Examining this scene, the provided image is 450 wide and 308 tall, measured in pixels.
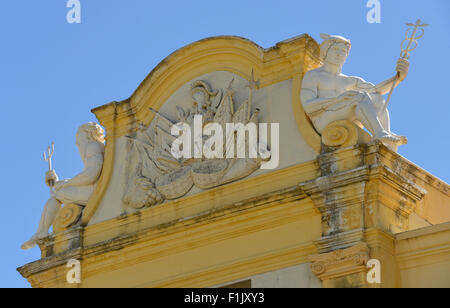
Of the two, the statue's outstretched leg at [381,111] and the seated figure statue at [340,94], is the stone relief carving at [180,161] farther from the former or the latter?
the statue's outstretched leg at [381,111]

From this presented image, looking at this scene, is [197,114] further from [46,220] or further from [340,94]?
[46,220]

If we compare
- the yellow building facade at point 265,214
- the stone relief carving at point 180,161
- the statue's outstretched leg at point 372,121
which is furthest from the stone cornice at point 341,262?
the stone relief carving at point 180,161

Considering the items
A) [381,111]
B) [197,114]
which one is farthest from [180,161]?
[381,111]

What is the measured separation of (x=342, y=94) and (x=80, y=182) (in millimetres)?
5013

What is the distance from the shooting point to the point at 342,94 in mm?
18672

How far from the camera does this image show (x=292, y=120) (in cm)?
1923

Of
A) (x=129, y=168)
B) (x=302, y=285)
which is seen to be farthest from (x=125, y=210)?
(x=302, y=285)

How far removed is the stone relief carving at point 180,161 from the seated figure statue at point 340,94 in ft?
3.47

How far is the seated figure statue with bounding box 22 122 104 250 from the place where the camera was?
21.3 meters

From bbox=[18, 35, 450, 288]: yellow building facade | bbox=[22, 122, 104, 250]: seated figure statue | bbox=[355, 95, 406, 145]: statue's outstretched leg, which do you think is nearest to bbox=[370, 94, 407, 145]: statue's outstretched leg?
bbox=[355, 95, 406, 145]: statue's outstretched leg

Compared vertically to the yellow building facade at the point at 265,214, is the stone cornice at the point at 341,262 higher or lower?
lower

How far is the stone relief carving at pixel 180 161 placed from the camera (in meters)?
19.5

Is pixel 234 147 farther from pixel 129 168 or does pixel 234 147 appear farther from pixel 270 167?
pixel 129 168
